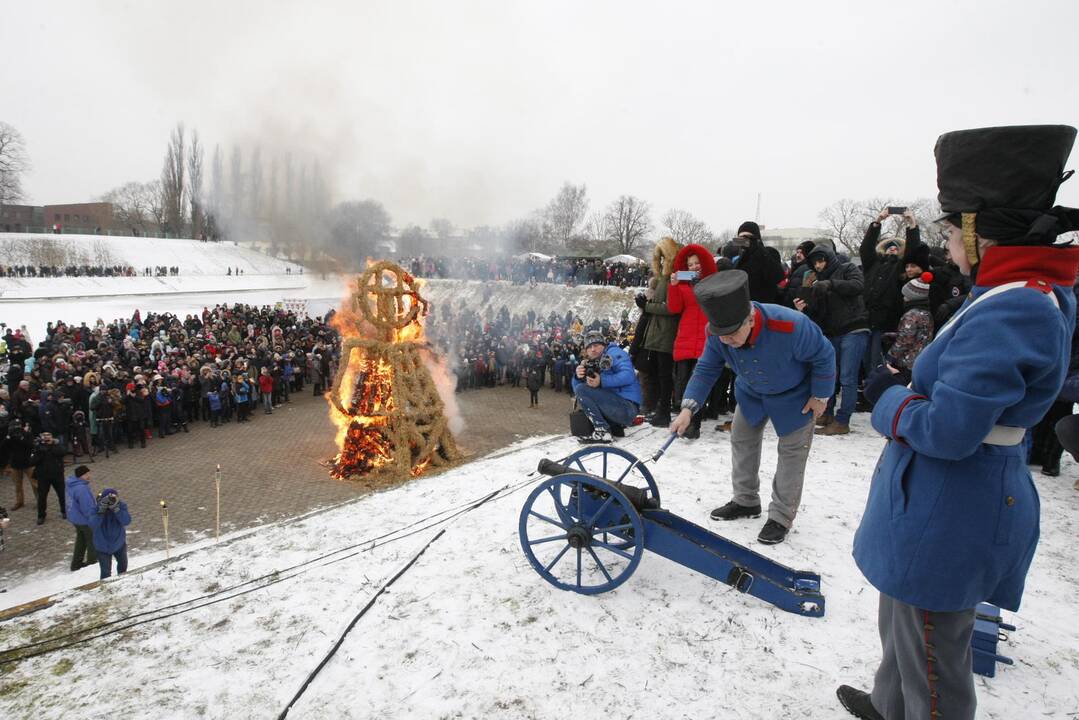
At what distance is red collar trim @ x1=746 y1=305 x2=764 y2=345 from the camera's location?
12.9 ft

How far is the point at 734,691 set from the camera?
296 centimetres

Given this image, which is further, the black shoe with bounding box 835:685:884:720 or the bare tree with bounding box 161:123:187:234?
the bare tree with bounding box 161:123:187:234

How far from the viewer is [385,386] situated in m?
11.4

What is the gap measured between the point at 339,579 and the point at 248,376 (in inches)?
596

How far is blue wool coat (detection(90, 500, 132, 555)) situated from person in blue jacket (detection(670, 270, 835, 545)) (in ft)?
24.8

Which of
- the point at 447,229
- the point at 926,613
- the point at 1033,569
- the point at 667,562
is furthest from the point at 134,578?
the point at 447,229

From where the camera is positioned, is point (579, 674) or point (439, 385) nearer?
point (579, 674)

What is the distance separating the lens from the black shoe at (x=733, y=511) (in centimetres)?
467

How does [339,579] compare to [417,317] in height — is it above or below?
below

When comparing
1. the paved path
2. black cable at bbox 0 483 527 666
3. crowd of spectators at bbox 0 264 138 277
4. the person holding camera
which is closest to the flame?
the paved path

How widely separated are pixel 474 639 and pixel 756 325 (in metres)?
2.69

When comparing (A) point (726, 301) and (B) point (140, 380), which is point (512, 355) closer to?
(B) point (140, 380)

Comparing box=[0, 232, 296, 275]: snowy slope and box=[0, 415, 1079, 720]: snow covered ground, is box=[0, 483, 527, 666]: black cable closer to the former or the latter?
box=[0, 415, 1079, 720]: snow covered ground

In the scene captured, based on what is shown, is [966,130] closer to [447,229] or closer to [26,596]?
[26,596]
